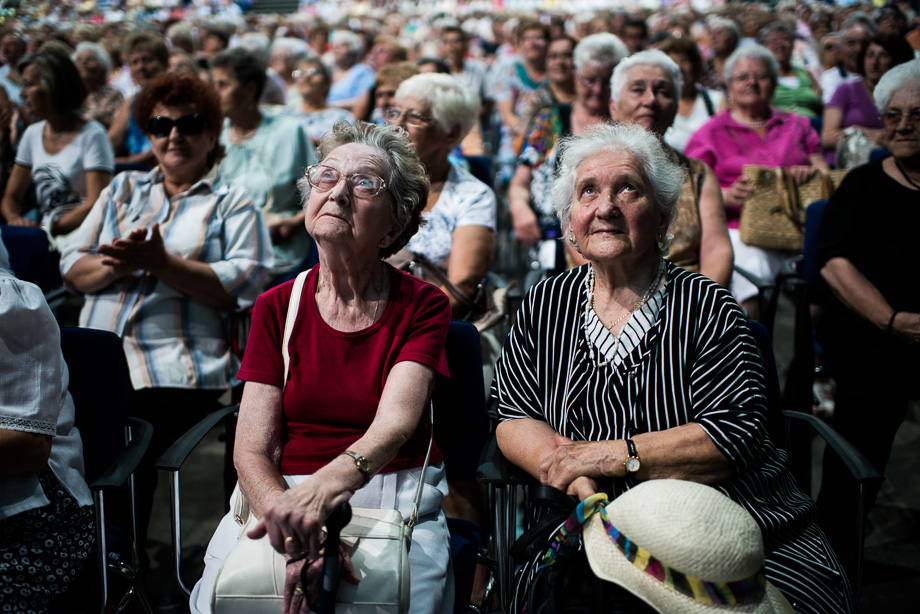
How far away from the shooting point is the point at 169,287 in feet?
8.66

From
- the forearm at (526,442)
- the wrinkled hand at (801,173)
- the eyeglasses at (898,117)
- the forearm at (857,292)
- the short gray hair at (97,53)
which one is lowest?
the forearm at (526,442)

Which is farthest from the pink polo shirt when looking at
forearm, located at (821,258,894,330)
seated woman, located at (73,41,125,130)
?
seated woman, located at (73,41,125,130)

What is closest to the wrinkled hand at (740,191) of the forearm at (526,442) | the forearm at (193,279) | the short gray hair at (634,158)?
the short gray hair at (634,158)

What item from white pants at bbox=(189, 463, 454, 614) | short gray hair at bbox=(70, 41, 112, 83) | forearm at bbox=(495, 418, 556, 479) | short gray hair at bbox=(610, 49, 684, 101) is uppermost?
short gray hair at bbox=(610, 49, 684, 101)

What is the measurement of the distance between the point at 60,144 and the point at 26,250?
1.17 m

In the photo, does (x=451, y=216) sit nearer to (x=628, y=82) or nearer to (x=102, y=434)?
(x=628, y=82)

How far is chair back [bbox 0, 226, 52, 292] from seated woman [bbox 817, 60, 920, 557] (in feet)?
9.97

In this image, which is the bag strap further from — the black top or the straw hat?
the black top

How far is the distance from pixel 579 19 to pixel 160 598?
779cm

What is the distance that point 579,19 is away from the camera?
28.1 feet

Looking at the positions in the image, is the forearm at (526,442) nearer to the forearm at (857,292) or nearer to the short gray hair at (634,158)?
the short gray hair at (634,158)

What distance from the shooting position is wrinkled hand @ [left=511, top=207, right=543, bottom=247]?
3582 millimetres

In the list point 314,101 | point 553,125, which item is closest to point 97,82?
point 314,101

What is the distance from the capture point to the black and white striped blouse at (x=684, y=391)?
5.65 ft
